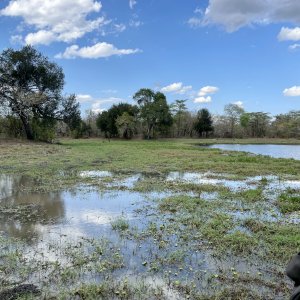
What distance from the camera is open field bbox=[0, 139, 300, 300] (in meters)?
5.29

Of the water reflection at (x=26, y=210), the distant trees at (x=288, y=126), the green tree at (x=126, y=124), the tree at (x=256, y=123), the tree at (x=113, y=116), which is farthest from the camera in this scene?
the tree at (x=256, y=123)

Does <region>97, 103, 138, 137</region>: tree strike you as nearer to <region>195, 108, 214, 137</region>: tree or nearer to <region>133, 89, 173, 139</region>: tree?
<region>133, 89, 173, 139</region>: tree

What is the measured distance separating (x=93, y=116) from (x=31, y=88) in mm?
52075

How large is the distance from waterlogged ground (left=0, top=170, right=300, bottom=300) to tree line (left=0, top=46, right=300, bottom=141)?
36084mm

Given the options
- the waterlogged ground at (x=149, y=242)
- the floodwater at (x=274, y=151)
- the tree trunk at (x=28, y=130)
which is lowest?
the waterlogged ground at (x=149, y=242)

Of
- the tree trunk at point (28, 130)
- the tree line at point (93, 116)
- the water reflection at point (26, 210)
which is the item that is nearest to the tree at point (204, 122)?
the tree line at point (93, 116)

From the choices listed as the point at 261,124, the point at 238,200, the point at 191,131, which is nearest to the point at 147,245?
the point at 238,200

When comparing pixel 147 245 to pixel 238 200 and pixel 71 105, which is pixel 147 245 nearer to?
pixel 238 200

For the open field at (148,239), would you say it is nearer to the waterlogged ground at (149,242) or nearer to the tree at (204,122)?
the waterlogged ground at (149,242)

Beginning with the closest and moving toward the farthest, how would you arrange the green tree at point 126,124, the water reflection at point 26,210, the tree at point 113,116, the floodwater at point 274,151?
the water reflection at point 26,210
the floodwater at point 274,151
the green tree at point 126,124
the tree at point 113,116

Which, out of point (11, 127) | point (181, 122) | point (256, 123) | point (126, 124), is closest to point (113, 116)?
point (126, 124)

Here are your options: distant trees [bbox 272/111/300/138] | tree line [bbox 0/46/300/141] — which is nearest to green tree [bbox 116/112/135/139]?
tree line [bbox 0/46/300/141]

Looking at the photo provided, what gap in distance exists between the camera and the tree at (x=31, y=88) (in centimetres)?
4506

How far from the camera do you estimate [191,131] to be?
92.7 m
